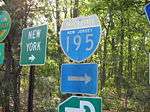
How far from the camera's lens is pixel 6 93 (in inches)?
453

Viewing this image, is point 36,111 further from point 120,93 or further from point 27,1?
point 27,1

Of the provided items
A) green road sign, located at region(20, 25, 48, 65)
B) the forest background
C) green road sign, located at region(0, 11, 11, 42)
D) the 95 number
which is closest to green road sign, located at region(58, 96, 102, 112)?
the 95 number

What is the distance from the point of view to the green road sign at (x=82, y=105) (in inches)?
181

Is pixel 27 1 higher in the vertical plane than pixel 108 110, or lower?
higher

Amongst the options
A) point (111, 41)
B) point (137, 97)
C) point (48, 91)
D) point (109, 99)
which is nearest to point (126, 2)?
point (137, 97)

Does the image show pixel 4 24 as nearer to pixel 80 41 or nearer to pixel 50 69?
pixel 80 41

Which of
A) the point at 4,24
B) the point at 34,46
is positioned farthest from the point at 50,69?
the point at 34,46

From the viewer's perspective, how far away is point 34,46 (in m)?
6.52

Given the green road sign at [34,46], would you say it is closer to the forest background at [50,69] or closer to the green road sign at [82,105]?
the green road sign at [82,105]

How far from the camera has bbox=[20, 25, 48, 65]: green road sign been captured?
6.37m

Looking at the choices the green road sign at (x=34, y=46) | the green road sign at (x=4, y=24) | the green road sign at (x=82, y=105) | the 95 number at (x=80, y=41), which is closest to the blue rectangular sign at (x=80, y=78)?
the green road sign at (x=82, y=105)

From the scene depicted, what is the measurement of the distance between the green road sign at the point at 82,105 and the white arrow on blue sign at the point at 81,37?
48 centimetres

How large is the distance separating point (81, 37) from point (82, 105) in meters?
0.82

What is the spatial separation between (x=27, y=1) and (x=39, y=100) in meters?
5.57
